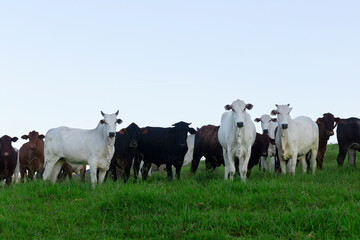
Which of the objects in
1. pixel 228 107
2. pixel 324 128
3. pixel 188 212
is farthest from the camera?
pixel 324 128

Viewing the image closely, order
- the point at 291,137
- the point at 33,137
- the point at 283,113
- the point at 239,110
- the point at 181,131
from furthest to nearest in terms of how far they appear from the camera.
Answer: the point at 33,137, the point at 181,131, the point at 291,137, the point at 283,113, the point at 239,110

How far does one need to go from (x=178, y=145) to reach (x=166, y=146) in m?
0.46

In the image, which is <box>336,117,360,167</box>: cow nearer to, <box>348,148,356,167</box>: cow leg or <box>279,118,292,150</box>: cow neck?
<box>348,148,356,167</box>: cow leg

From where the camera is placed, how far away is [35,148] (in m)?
17.0

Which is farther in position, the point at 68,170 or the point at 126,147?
the point at 68,170

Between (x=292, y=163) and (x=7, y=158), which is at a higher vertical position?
(x=292, y=163)

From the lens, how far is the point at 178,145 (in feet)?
48.6

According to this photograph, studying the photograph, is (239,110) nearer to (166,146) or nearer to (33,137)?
(166,146)

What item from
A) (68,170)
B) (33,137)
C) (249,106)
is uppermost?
(249,106)

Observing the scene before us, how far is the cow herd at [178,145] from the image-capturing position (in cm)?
1238

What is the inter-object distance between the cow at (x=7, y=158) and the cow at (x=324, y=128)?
11493 millimetres

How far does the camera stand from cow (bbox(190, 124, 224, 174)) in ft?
53.5

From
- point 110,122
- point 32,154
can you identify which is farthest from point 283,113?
point 32,154

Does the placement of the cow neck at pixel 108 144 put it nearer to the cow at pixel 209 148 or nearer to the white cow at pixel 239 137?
the white cow at pixel 239 137
